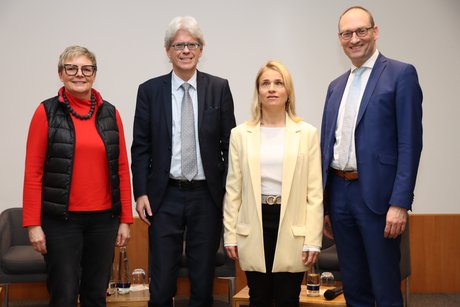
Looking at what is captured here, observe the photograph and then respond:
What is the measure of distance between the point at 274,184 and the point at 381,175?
504 millimetres

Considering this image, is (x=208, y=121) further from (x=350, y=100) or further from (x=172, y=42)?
(x=350, y=100)

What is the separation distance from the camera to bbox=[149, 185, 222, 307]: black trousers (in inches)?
130

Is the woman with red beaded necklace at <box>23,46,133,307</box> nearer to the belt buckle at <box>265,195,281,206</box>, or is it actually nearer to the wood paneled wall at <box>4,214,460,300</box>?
the belt buckle at <box>265,195,281,206</box>

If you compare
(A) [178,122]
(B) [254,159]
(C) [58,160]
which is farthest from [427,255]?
(C) [58,160]

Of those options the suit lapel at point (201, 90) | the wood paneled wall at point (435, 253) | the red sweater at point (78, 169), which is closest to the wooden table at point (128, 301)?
the red sweater at point (78, 169)

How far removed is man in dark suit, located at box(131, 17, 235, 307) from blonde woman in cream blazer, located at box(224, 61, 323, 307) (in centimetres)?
16

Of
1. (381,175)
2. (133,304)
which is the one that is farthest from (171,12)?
(381,175)

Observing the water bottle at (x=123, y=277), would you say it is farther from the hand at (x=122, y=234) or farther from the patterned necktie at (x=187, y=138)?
the patterned necktie at (x=187, y=138)

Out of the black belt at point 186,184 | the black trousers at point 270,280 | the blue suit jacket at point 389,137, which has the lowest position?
the black trousers at point 270,280

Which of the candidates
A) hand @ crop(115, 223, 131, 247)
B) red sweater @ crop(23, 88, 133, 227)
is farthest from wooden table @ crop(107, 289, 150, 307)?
red sweater @ crop(23, 88, 133, 227)

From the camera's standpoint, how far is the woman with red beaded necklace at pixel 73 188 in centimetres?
309

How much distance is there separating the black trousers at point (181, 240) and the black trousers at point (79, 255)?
0.79 feet

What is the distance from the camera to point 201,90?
340 cm

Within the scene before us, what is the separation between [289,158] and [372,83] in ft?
1.72
